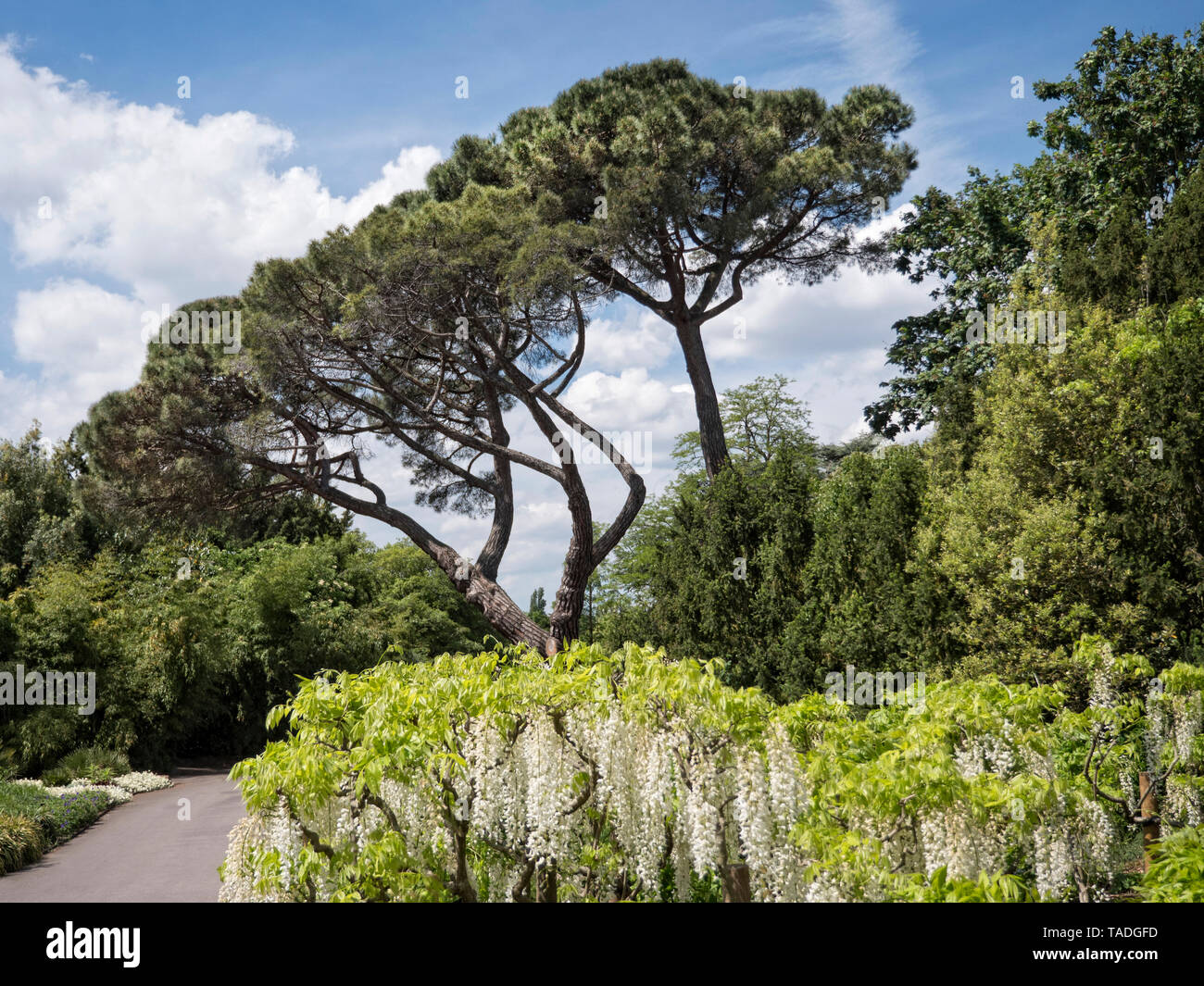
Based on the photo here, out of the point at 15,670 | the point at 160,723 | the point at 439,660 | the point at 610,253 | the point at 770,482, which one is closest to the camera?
the point at 439,660

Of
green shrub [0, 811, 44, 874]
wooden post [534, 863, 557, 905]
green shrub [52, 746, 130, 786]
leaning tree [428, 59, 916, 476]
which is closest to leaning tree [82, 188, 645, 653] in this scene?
leaning tree [428, 59, 916, 476]

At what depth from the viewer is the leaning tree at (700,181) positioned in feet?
41.0

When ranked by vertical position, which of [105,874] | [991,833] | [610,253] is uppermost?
[610,253]

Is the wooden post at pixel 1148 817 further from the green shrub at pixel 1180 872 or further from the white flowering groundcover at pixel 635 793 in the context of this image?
the green shrub at pixel 1180 872

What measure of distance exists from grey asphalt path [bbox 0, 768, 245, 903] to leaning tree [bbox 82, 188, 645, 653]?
191 inches

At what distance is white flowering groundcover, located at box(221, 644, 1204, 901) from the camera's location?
2971mm

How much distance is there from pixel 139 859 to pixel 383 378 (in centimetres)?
843

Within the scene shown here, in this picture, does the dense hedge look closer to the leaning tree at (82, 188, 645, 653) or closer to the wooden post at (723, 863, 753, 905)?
the leaning tree at (82, 188, 645, 653)

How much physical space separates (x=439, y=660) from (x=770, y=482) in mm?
6588

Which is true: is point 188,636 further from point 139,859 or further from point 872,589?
point 872,589

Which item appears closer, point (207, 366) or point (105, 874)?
point (105, 874)
